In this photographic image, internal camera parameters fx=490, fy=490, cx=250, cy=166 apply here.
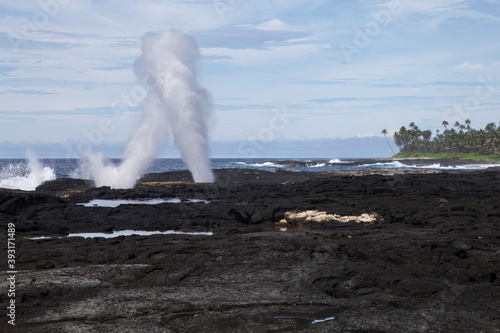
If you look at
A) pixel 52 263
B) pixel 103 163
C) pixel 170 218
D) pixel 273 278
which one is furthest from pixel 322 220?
pixel 103 163

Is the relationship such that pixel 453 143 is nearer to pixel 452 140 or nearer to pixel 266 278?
pixel 452 140

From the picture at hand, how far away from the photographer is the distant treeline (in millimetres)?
114000

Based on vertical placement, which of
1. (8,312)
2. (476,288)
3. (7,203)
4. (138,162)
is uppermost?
(138,162)

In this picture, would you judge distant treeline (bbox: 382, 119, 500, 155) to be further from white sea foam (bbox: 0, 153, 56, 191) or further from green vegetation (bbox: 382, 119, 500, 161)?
white sea foam (bbox: 0, 153, 56, 191)

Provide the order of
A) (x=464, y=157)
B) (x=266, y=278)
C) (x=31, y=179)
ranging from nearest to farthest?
(x=266, y=278)
(x=31, y=179)
(x=464, y=157)

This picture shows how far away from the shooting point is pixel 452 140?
125 m

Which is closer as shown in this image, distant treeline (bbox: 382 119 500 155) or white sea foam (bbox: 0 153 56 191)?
white sea foam (bbox: 0 153 56 191)

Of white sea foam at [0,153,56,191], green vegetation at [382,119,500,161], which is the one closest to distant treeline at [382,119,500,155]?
green vegetation at [382,119,500,161]

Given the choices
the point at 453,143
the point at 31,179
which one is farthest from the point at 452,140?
the point at 31,179

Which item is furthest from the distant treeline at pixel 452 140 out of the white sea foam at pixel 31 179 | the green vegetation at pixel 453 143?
the white sea foam at pixel 31 179

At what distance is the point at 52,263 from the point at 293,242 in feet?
18.9

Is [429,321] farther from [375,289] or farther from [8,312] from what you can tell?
[8,312]

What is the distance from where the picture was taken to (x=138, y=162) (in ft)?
123

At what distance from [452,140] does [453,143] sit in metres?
1.24
